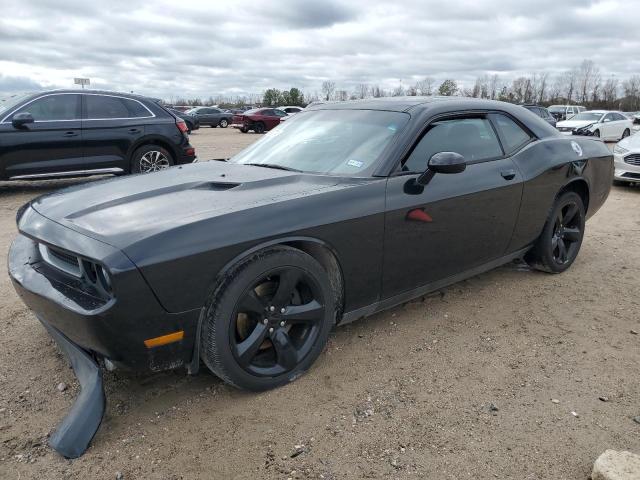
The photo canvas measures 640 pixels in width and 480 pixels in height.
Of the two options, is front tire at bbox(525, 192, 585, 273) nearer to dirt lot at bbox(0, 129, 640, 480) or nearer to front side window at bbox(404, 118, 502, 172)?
dirt lot at bbox(0, 129, 640, 480)

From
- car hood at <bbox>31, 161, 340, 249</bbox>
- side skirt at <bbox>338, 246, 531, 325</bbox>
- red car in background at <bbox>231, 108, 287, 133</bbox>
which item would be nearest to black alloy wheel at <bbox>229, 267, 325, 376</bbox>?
side skirt at <bbox>338, 246, 531, 325</bbox>

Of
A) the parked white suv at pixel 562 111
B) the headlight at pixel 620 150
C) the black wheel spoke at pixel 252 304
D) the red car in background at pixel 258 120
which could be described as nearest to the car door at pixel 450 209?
the black wheel spoke at pixel 252 304

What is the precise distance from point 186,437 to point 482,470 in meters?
1.30

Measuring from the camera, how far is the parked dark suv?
7.38m

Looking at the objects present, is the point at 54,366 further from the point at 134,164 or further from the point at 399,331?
the point at 134,164

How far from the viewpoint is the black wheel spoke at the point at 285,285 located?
2.57 metres

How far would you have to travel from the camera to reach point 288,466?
2.14 metres

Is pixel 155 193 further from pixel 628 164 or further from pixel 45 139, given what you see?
pixel 628 164

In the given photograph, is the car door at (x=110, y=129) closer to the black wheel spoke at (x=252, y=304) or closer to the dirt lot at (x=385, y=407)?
the dirt lot at (x=385, y=407)

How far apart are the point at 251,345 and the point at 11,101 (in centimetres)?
723

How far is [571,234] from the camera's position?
454 cm

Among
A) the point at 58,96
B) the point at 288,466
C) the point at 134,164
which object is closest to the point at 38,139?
the point at 58,96

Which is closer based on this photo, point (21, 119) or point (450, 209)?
point (450, 209)

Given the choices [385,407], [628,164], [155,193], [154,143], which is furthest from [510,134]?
[628,164]
